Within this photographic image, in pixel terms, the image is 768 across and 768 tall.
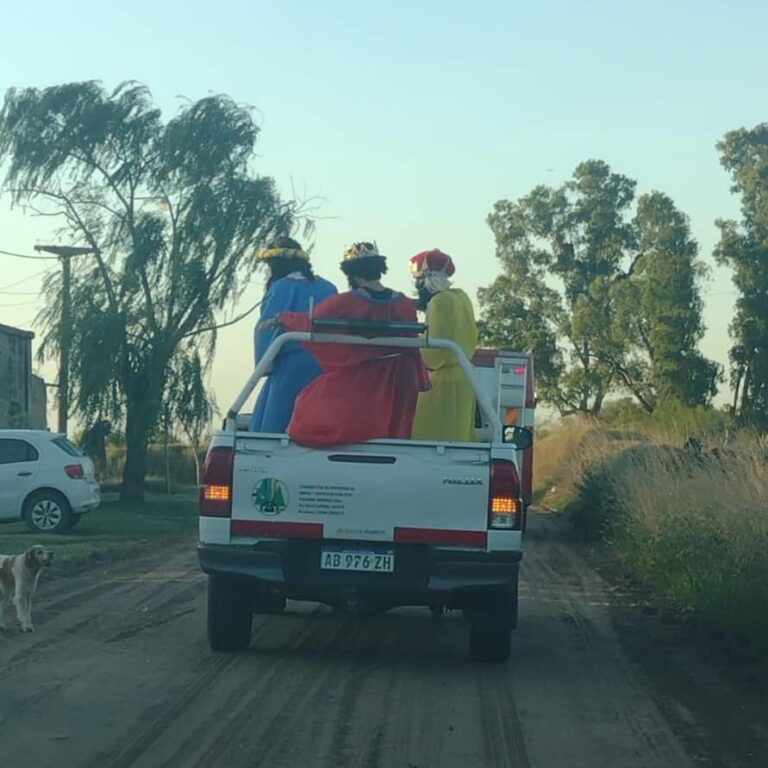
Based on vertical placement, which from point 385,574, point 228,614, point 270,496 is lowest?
point 228,614

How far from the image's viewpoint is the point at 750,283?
154 ft

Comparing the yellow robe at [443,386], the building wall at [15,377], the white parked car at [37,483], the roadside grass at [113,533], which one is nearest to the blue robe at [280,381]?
the yellow robe at [443,386]

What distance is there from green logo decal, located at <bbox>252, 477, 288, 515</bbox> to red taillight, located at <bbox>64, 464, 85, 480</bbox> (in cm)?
1373

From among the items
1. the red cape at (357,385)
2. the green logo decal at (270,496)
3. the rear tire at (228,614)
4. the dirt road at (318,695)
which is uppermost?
the red cape at (357,385)

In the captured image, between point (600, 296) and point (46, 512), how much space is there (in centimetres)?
3219

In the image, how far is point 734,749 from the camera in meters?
7.00

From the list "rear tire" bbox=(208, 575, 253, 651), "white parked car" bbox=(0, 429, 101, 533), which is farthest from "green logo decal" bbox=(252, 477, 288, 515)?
"white parked car" bbox=(0, 429, 101, 533)

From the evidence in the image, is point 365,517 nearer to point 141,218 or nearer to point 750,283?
point 141,218

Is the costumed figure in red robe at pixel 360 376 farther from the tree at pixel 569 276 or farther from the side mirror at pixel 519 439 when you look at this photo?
the tree at pixel 569 276

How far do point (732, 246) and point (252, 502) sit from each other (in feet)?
135

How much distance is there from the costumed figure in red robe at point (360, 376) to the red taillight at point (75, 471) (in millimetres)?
12876

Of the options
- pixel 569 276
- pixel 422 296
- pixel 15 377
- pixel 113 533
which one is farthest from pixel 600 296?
pixel 422 296

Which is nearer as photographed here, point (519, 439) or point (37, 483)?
point (519, 439)

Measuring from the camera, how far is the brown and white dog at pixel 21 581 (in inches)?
411
